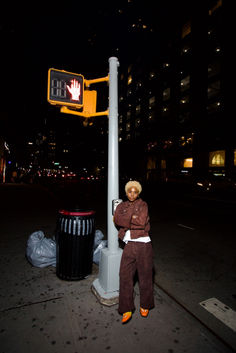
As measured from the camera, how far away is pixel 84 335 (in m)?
2.17

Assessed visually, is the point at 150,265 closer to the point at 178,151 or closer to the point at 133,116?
the point at 178,151

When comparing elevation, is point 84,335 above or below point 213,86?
below

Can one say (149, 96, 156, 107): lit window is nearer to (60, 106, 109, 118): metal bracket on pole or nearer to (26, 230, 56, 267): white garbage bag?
(60, 106, 109, 118): metal bracket on pole

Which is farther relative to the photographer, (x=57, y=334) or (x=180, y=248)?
(x=180, y=248)

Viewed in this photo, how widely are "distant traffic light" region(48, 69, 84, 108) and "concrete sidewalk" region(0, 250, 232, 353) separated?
285cm

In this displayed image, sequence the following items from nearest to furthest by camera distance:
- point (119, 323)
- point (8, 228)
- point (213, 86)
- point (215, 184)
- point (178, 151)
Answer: point (119, 323) → point (8, 228) → point (215, 184) → point (213, 86) → point (178, 151)

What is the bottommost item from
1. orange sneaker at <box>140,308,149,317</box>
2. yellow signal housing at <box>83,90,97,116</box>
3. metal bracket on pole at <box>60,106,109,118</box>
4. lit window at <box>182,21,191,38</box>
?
orange sneaker at <box>140,308,149,317</box>

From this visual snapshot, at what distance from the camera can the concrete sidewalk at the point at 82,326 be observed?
2041 millimetres

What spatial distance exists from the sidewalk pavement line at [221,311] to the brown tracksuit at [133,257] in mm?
864

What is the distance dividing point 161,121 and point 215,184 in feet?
87.3

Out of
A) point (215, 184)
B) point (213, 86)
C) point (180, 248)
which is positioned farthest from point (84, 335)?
point (213, 86)

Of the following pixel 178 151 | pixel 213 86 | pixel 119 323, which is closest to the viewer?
pixel 119 323

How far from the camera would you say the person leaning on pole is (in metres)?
2.39

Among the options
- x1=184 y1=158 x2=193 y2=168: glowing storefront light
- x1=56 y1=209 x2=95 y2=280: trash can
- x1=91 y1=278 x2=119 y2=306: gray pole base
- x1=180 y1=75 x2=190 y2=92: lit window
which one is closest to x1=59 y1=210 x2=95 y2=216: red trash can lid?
x1=56 y1=209 x2=95 y2=280: trash can
